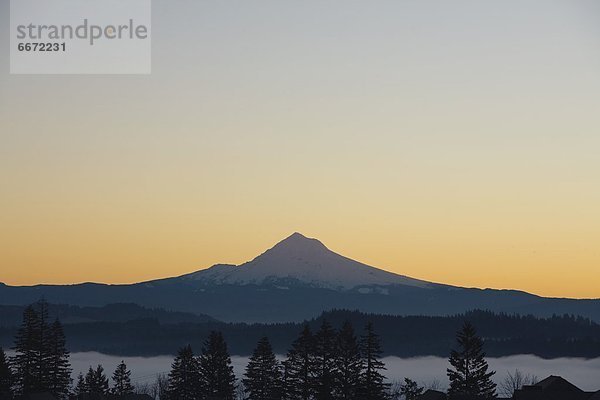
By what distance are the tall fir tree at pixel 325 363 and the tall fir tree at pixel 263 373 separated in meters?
15.7

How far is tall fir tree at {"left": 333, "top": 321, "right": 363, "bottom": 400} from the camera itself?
113500 millimetres

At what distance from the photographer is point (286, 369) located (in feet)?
408

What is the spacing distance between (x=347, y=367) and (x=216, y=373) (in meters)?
32.3

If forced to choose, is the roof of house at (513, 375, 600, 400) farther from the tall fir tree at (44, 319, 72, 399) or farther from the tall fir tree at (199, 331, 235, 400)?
the tall fir tree at (44, 319, 72, 399)

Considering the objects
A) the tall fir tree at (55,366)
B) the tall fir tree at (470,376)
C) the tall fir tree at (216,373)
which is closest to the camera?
the tall fir tree at (470,376)

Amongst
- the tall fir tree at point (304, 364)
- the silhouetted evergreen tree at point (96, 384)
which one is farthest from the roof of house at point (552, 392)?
the silhouetted evergreen tree at point (96, 384)

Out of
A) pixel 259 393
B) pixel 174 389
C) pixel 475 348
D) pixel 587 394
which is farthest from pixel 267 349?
pixel 587 394

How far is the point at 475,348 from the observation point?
118 metres

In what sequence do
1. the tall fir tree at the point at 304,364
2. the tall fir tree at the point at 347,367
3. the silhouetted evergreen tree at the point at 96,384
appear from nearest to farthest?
the tall fir tree at the point at 347,367 → the tall fir tree at the point at 304,364 → the silhouetted evergreen tree at the point at 96,384

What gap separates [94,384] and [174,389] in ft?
91.9

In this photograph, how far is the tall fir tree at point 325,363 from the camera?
376 feet

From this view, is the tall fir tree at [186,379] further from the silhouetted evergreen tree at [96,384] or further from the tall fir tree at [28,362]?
the silhouetted evergreen tree at [96,384]

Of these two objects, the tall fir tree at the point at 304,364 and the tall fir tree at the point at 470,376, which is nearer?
the tall fir tree at the point at 470,376

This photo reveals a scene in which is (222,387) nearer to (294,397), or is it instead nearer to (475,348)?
(294,397)
